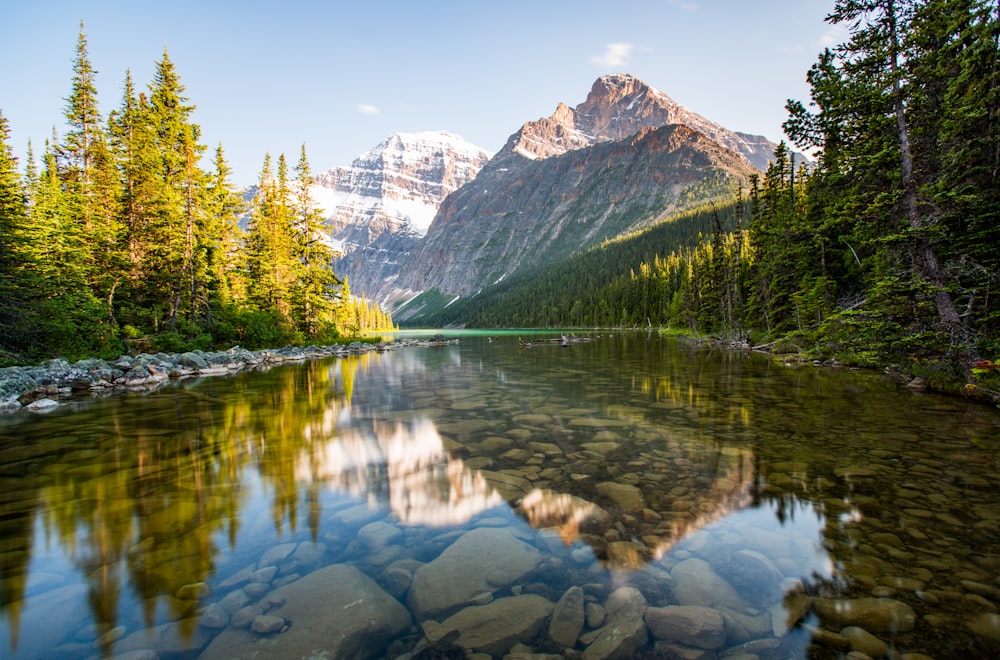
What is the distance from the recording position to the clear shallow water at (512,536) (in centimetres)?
321

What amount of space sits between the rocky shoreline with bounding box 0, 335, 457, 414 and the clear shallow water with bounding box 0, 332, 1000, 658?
15.9ft

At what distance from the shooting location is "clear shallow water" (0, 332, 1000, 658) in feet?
10.5

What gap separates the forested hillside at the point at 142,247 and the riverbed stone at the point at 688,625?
24949 mm

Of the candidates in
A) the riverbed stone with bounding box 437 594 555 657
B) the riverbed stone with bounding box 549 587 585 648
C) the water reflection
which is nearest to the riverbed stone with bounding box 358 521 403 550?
the water reflection

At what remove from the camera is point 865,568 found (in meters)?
3.86

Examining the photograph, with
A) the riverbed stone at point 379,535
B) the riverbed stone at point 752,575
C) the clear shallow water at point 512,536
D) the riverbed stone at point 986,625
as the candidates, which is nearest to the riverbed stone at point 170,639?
the clear shallow water at point 512,536

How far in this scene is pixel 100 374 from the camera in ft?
55.7

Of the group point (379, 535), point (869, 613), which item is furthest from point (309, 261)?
point (869, 613)

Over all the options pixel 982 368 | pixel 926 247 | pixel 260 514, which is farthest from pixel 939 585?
pixel 926 247

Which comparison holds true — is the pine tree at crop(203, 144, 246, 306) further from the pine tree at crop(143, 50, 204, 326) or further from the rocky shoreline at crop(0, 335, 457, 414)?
the rocky shoreline at crop(0, 335, 457, 414)

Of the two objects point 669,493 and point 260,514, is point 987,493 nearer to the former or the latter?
point 669,493

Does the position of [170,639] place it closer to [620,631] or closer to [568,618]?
[568,618]

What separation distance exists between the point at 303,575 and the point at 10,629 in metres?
2.14

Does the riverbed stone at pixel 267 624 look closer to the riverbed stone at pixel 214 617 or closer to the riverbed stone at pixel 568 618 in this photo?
the riverbed stone at pixel 214 617
